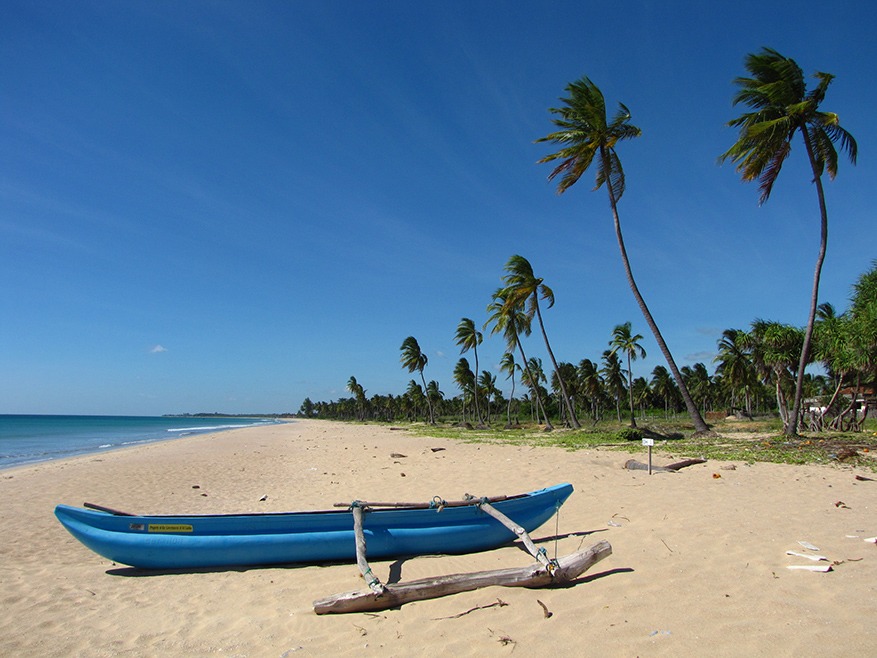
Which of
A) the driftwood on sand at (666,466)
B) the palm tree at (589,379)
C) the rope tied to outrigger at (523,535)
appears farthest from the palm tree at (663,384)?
the rope tied to outrigger at (523,535)

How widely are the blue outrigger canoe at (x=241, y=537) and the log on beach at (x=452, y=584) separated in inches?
50.5

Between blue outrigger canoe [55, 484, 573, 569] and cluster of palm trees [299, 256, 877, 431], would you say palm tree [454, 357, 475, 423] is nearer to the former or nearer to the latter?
cluster of palm trees [299, 256, 877, 431]

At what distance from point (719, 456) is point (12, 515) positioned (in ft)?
51.6

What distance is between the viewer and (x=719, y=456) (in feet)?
40.9

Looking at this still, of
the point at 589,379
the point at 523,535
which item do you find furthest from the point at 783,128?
the point at 589,379

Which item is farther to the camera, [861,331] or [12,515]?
[861,331]

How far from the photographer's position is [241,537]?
5336 mm

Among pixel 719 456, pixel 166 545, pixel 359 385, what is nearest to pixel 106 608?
pixel 166 545

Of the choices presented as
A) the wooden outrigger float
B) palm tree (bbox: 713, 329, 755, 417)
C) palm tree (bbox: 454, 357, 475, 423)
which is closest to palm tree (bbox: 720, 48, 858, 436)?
the wooden outrigger float

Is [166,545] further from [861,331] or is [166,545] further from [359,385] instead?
[359,385]

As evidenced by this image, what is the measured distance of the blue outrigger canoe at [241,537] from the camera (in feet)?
17.4

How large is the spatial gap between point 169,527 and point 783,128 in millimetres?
19804

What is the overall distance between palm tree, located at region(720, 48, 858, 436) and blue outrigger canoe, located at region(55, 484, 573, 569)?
50.8ft

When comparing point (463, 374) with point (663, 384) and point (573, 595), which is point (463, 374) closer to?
point (663, 384)
